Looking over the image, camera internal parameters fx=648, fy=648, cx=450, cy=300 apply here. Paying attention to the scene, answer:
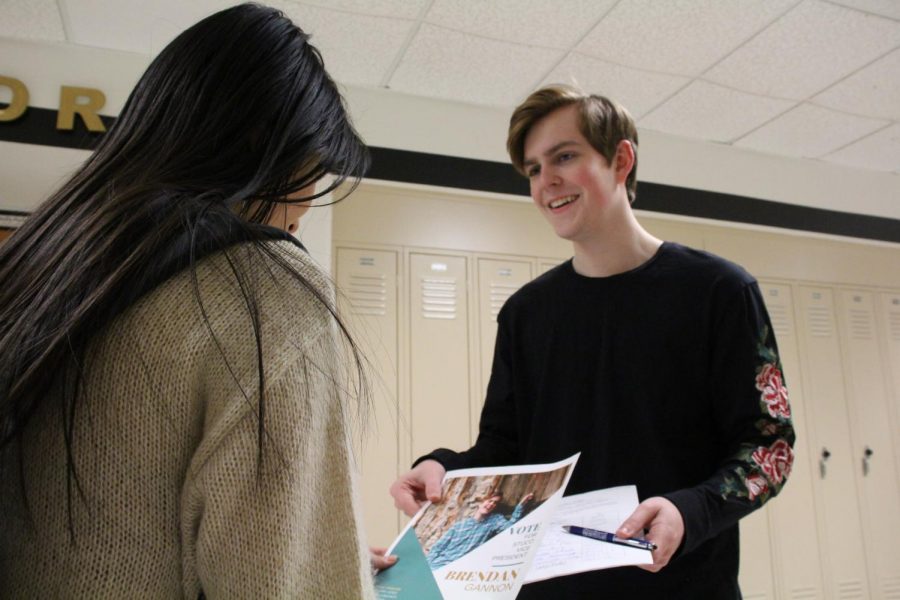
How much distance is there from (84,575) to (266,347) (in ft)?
0.72

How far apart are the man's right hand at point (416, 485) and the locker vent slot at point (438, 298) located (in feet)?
7.23

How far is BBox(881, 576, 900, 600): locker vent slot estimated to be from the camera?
13.9 ft

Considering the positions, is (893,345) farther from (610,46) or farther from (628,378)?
(628,378)

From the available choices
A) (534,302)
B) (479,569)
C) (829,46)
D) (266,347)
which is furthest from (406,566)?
(829,46)

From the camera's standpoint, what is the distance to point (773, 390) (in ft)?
3.93

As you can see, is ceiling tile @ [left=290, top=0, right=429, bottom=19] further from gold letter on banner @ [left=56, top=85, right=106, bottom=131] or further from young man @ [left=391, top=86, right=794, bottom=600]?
young man @ [left=391, top=86, right=794, bottom=600]

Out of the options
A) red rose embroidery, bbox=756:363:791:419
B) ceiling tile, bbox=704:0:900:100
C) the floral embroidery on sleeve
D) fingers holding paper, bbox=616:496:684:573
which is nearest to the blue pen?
fingers holding paper, bbox=616:496:684:573

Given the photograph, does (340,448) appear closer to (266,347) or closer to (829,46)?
(266,347)

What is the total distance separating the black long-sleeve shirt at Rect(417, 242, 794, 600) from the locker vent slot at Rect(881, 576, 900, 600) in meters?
4.03

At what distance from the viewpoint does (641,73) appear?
135 inches

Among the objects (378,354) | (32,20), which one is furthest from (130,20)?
(378,354)

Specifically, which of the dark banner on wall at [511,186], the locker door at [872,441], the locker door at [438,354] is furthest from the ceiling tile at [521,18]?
the locker door at [872,441]

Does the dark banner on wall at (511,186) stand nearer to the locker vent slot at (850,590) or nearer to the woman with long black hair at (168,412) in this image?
the locker vent slot at (850,590)

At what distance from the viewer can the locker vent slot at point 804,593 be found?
395 cm
